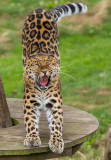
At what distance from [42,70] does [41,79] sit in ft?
0.30

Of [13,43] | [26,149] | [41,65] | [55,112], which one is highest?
[13,43]

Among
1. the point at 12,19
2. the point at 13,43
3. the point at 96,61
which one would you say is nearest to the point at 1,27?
the point at 12,19

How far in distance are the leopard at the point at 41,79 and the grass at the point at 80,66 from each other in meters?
0.61

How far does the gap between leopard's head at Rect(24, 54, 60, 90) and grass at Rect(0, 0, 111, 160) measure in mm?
1203

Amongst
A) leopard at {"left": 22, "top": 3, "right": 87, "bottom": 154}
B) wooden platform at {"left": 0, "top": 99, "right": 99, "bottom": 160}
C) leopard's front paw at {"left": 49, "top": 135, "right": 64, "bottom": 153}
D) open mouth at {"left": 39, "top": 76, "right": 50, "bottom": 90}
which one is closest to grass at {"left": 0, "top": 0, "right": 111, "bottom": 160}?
leopard at {"left": 22, "top": 3, "right": 87, "bottom": 154}

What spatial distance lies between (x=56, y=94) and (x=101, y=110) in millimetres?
3540

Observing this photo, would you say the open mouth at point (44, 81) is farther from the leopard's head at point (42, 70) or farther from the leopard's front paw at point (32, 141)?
the leopard's front paw at point (32, 141)

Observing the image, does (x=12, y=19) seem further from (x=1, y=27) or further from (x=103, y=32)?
(x=103, y=32)

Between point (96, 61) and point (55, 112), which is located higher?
point (96, 61)

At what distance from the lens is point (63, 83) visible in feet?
31.9

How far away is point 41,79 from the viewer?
13.6 ft

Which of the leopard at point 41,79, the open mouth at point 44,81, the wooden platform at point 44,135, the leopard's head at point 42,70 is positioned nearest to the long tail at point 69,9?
the leopard at point 41,79

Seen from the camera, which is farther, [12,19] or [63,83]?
[12,19]

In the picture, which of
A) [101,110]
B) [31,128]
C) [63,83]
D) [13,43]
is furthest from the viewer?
[13,43]
